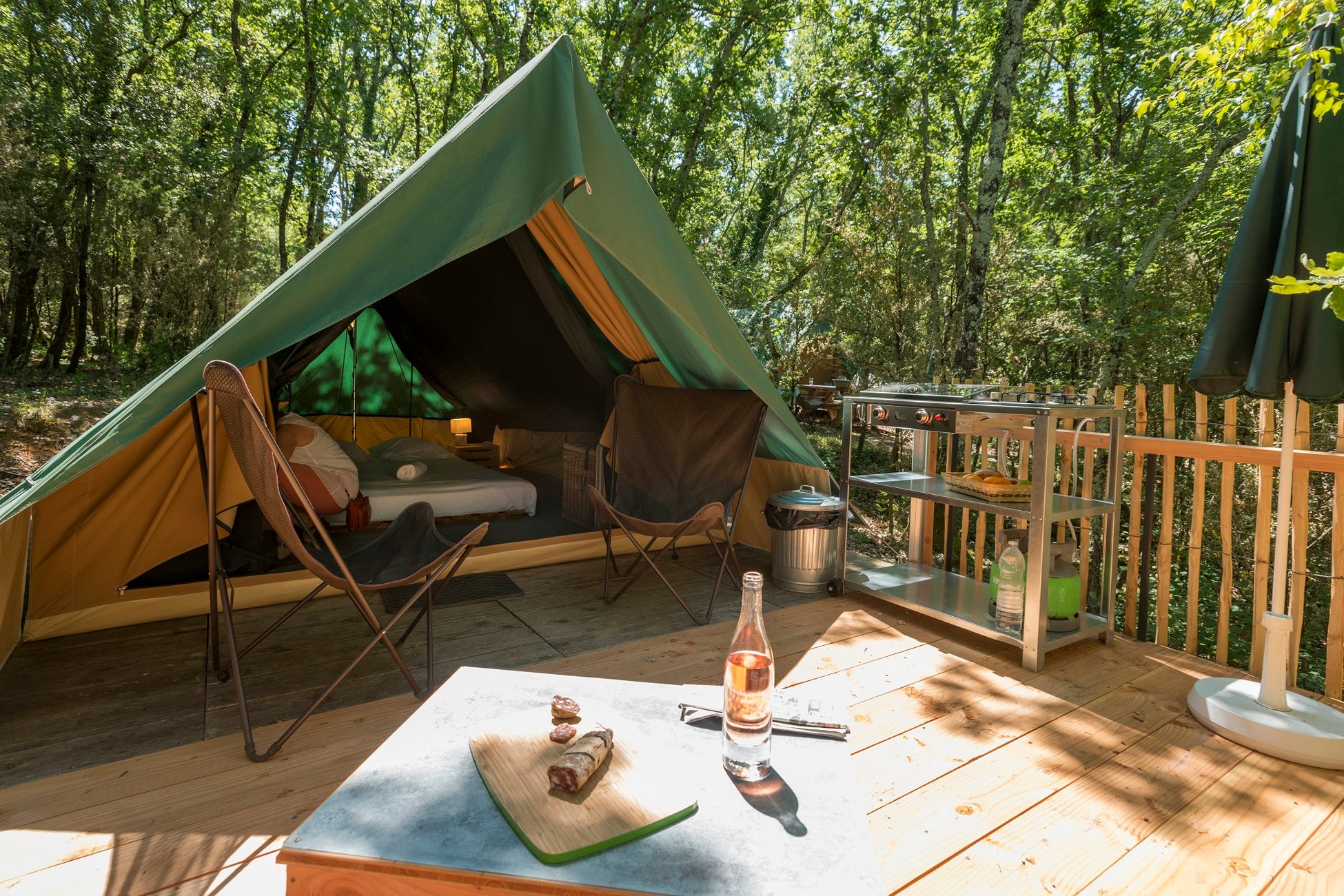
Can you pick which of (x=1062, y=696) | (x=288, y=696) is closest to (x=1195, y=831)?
(x=1062, y=696)

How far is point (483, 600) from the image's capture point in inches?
122

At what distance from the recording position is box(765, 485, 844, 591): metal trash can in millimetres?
3328

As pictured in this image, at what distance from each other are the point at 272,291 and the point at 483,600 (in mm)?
1515

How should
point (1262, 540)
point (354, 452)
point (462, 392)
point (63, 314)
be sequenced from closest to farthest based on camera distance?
point (1262, 540)
point (354, 452)
point (462, 392)
point (63, 314)

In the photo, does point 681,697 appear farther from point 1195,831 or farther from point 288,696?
point 288,696

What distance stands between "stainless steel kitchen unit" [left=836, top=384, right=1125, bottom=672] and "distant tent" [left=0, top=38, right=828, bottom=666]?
0.52 meters

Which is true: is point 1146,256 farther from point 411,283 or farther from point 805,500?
point 411,283

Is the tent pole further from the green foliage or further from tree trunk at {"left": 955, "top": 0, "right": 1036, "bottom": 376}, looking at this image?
tree trunk at {"left": 955, "top": 0, "right": 1036, "bottom": 376}

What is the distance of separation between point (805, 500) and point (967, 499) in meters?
0.75

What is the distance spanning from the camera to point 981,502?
9.20ft

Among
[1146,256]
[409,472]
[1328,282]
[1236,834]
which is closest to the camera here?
[1328,282]

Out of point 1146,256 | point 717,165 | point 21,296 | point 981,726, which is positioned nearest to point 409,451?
point 981,726

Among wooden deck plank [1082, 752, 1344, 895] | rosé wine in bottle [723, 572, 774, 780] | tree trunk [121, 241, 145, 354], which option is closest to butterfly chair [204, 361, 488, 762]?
rosé wine in bottle [723, 572, 774, 780]

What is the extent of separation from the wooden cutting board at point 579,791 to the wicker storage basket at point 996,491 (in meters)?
2.03
